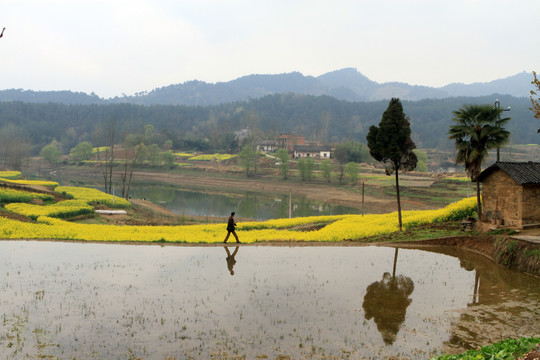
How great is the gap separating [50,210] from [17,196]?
7.66 m

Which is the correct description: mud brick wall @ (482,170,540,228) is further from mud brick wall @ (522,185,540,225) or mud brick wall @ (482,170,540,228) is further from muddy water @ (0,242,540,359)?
muddy water @ (0,242,540,359)

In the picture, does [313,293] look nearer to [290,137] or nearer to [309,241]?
[309,241]

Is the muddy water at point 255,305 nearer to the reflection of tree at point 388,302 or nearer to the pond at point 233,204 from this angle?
the reflection of tree at point 388,302

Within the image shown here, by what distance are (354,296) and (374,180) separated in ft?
279

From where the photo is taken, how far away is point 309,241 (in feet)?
86.4

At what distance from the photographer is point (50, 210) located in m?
41.9

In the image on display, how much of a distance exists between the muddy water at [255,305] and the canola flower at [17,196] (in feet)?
90.8

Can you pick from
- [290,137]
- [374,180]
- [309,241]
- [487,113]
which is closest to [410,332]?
[309,241]

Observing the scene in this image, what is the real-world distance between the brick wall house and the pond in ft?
137

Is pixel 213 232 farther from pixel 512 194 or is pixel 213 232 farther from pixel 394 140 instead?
pixel 512 194

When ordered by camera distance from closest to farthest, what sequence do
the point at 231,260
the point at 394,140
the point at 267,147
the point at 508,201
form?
the point at 231,260 → the point at 508,201 → the point at 394,140 → the point at 267,147

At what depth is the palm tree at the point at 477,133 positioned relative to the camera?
24.1 m

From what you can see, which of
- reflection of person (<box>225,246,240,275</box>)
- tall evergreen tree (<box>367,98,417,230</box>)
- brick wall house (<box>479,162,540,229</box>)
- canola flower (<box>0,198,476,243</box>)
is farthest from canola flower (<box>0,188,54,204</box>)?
brick wall house (<box>479,162,540,229</box>)

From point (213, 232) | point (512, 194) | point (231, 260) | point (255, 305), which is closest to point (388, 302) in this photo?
point (255, 305)
